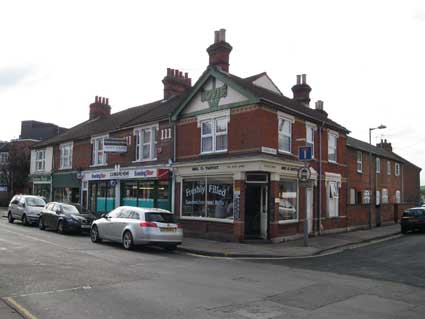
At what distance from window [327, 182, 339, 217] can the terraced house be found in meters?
0.05

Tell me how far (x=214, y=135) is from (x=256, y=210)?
399 cm

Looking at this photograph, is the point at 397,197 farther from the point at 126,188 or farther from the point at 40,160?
the point at 40,160

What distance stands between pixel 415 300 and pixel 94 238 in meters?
12.1

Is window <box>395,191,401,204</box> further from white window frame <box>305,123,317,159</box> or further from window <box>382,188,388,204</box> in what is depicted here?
white window frame <box>305,123,317,159</box>

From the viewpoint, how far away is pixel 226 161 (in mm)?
17750

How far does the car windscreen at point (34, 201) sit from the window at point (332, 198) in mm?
16585

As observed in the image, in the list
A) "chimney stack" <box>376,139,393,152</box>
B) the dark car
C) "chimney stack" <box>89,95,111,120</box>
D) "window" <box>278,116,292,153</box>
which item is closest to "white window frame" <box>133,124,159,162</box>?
"window" <box>278,116,292,153</box>

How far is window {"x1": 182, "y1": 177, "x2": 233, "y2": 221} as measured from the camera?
1817cm

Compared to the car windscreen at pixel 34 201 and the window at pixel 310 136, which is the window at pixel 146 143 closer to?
the car windscreen at pixel 34 201

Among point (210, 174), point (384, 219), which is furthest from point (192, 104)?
point (384, 219)

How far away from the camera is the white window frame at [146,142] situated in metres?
22.7

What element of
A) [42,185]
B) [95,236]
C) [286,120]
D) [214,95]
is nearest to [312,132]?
[286,120]

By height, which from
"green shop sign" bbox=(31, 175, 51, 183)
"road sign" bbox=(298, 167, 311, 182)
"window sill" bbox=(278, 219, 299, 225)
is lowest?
"window sill" bbox=(278, 219, 299, 225)

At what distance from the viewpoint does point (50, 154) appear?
33031 millimetres
